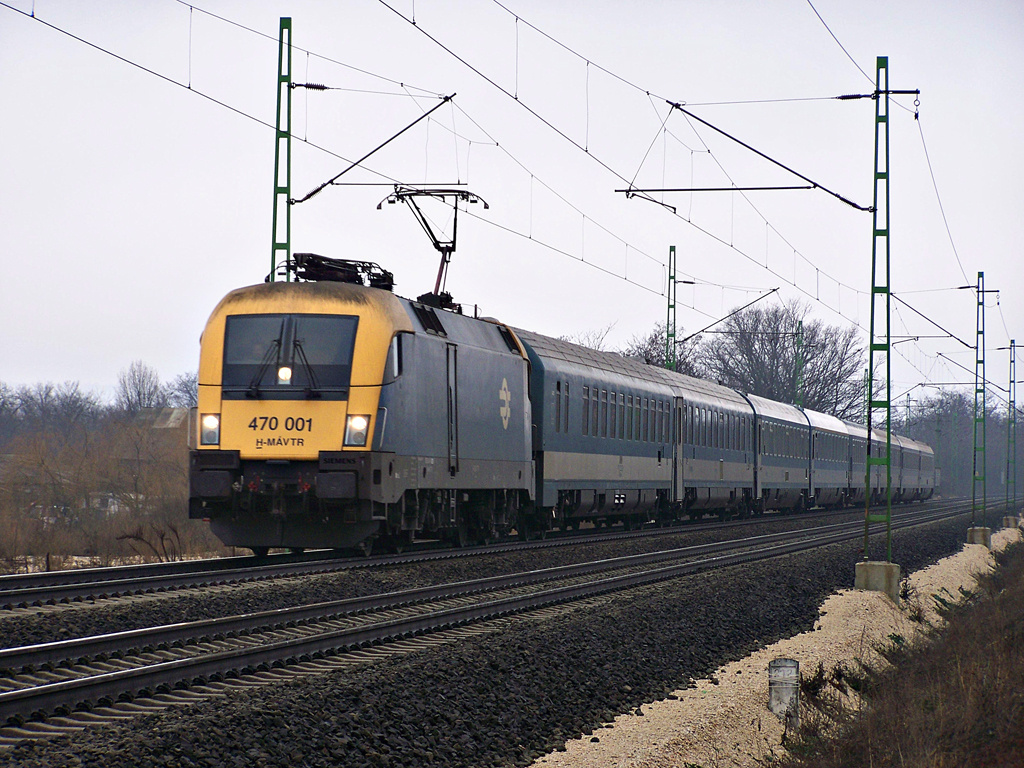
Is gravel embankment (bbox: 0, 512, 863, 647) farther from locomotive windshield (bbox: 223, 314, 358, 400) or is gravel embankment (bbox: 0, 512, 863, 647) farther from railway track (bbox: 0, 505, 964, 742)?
locomotive windshield (bbox: 223, 314, 358, 400)

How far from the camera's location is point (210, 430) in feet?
51.9

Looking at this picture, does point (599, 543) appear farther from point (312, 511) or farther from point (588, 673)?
point (588, 673)

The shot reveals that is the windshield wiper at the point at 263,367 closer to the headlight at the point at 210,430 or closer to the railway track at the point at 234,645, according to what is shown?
the headlight at the point at 210,430

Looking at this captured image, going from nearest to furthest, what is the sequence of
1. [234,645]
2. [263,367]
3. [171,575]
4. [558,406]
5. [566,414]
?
[234,645] < [171,575] < [263,367] < [558,406] < [566,414]

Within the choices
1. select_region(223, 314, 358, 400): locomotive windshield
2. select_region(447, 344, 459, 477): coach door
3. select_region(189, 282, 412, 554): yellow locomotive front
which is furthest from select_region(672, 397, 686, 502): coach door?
select_region(223, 314, 358, 400): locomotive windshield

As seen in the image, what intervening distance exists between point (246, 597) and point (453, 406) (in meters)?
6.69

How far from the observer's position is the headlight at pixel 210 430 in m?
15.8

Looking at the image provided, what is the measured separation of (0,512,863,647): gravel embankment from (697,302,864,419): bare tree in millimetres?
61955

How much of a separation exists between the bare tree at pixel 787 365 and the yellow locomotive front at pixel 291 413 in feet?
213

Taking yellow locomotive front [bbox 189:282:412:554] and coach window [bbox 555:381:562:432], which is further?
coach window [bbox 555:381:562:432]

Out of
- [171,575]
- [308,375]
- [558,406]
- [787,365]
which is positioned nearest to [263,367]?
[308,375]

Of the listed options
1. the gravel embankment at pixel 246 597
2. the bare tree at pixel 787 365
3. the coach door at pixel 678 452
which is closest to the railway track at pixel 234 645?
the gravel embankment at pixel 246 597

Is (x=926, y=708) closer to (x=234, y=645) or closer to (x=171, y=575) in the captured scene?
(x=234, y=645)

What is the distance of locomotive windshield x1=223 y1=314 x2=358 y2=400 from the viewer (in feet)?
51.5
